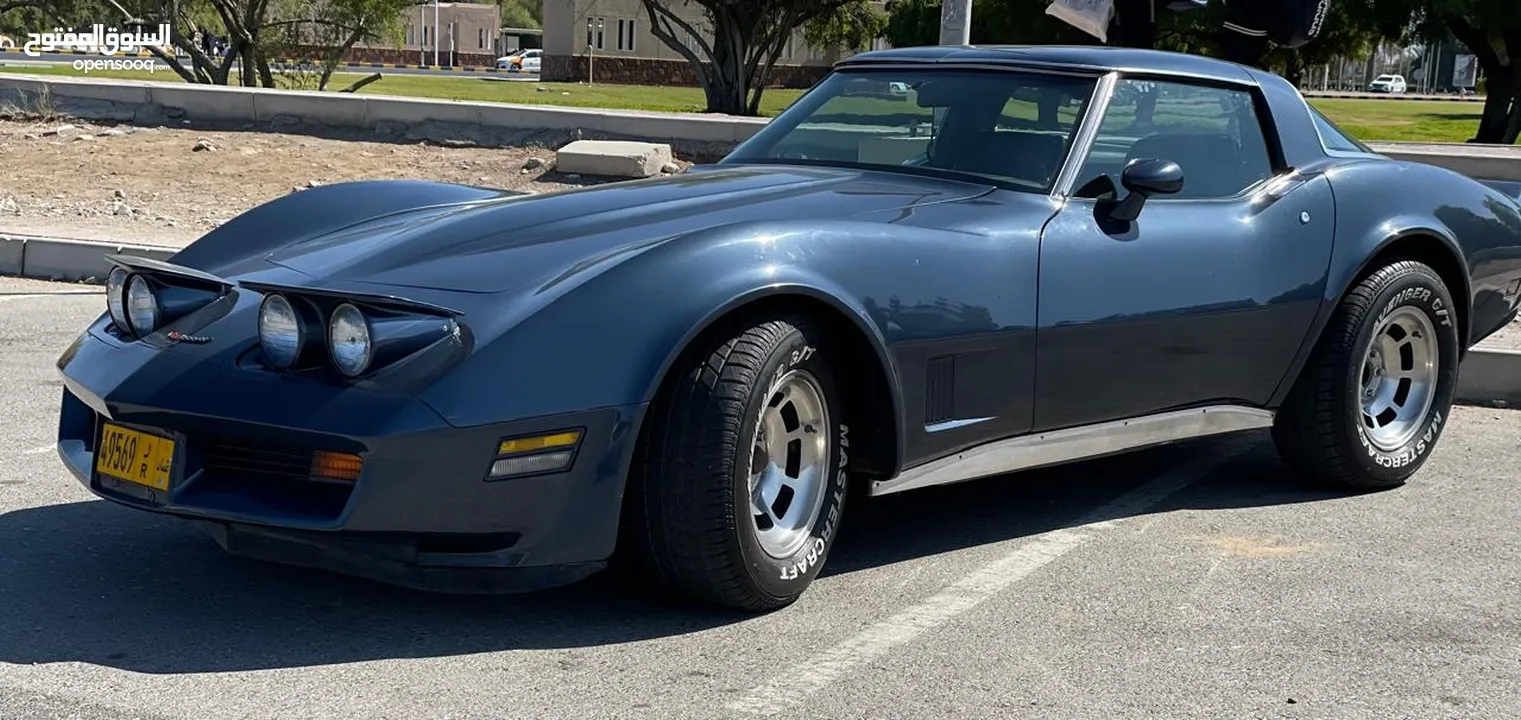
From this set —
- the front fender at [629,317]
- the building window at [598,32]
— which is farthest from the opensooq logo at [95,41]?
the front fender at [629,317]

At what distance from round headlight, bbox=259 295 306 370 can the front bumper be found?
0.19 feet

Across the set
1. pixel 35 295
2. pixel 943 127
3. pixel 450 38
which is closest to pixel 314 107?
pixel 35 295

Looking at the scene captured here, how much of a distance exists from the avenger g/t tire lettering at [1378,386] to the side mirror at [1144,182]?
1023mm

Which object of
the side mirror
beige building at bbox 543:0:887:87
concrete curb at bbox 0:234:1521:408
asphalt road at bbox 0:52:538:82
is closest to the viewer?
the side mirror

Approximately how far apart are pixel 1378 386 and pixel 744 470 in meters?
2.81

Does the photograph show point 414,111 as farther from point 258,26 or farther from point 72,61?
point 72,61

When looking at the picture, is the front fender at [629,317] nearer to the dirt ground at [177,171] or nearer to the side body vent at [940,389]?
the side body vent at [940,389]

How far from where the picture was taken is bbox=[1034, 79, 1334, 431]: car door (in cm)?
460

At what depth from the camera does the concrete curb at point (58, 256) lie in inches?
391

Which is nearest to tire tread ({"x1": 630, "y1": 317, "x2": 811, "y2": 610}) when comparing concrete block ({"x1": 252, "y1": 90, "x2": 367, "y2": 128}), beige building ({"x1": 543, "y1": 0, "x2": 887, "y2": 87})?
concrete block ({"x1": 252, "y1": 90, "x2": 367, "y2": 128})

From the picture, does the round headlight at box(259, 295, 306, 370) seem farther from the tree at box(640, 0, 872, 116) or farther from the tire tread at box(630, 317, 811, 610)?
the tree at box(640, 0, 872, 116)

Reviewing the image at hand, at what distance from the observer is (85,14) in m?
41.4

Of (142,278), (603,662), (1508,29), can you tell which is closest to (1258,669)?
(603,662)

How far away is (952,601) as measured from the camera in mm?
4312
